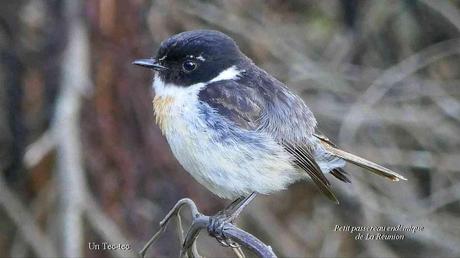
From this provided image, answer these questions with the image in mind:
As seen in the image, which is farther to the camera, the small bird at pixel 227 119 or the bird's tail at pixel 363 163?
the bird's tail at pixel 363 163

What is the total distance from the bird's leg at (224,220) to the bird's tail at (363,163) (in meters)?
0.43

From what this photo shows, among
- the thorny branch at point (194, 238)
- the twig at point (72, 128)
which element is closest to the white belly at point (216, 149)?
the thorny branch at point (194, 238)

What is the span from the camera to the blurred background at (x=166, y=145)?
18.0ft

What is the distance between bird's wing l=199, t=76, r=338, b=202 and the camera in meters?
4.16

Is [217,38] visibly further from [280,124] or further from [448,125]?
[448,125]

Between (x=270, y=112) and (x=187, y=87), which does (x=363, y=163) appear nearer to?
(x=270, y=112)

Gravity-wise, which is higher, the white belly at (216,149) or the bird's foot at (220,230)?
the white belly at (216,149)

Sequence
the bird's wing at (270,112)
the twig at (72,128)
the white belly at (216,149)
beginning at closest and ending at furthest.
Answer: the white belly at (216,149) → the bird's wing at (270,112) → the twig at (72,128)

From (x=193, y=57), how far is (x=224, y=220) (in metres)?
0.71

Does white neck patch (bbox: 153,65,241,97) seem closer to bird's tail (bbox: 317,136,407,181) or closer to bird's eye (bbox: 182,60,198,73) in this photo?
bird's eye (bbox: 182,60,198,73)

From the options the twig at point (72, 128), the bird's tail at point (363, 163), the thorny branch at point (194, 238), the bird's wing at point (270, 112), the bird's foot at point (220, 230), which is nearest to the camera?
the thorny branch at point (194, 238)

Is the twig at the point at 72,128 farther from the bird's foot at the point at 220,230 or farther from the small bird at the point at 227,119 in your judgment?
the bird's foot at the point at 220,230

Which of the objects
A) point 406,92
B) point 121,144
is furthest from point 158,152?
point 406,92

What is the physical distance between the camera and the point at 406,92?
6.92 m
